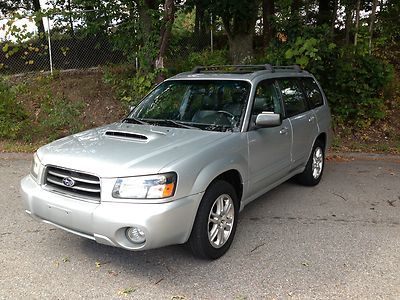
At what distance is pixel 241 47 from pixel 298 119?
6.01 meters

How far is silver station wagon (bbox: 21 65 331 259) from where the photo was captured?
3.10 m

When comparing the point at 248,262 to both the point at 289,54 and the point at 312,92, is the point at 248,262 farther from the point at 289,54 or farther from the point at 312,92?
the point at 289,54

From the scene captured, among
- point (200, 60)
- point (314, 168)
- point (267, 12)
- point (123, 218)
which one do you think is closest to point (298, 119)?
point (314, 168)

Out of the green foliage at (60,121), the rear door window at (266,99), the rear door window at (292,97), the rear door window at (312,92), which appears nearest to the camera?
the rear door window at (266,99)

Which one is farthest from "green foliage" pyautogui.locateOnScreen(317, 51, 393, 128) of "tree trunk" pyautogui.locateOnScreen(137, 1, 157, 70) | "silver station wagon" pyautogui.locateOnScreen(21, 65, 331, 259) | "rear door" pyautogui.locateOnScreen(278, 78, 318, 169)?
"silver station wagon" pyautogui.locateOnScreen(21, 65, 331, 259)

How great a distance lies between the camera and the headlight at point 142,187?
10.2 feet

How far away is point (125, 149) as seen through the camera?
3447mm

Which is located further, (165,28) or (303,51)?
(303,51)

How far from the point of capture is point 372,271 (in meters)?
3.46

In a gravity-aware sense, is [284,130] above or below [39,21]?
below

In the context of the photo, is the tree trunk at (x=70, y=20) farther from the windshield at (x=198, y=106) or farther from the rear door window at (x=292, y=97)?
the rear door window at (x=292, y=97)

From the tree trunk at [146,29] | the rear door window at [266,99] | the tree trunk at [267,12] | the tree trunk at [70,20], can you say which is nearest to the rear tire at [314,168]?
the rear door window at [266,99]

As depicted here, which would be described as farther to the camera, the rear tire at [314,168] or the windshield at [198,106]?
the rear tire at [314,168]

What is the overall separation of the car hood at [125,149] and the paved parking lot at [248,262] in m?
0.93
